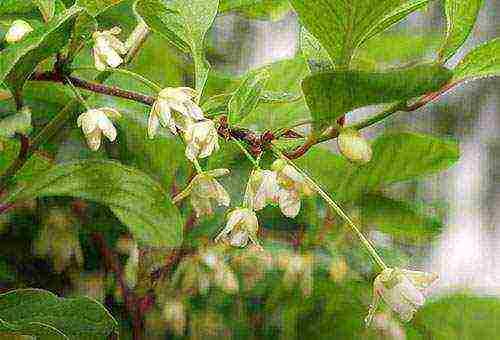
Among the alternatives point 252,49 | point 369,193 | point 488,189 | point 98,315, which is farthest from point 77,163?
point 488,189

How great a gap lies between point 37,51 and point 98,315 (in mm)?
108

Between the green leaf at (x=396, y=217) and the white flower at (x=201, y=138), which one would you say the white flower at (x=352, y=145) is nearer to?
the white flower at (x=201, y=138)

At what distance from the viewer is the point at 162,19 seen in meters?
0.30

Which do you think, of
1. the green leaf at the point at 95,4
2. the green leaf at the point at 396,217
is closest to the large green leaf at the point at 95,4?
the green leaf at the point at 95,4

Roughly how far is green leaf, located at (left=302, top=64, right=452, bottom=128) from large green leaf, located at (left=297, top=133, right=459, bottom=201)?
15 centimetres

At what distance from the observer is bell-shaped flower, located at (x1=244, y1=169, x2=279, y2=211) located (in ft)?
0.98

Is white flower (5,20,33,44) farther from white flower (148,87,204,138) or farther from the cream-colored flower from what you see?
the cream-colored flower

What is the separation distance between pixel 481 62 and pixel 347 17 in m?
0.05

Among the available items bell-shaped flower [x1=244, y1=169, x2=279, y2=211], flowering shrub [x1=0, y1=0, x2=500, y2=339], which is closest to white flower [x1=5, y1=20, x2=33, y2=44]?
flowering shrub [x1=0, y1=0, x2=500, y2=339]

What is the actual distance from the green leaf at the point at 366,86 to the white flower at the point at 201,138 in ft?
0.12

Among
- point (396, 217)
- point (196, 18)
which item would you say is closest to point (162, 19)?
point (196, 18)

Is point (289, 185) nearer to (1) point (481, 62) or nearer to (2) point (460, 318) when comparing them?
(1) point (481, 62)

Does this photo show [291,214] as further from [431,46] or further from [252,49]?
[252,49]

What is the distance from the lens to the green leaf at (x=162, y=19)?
285mm
